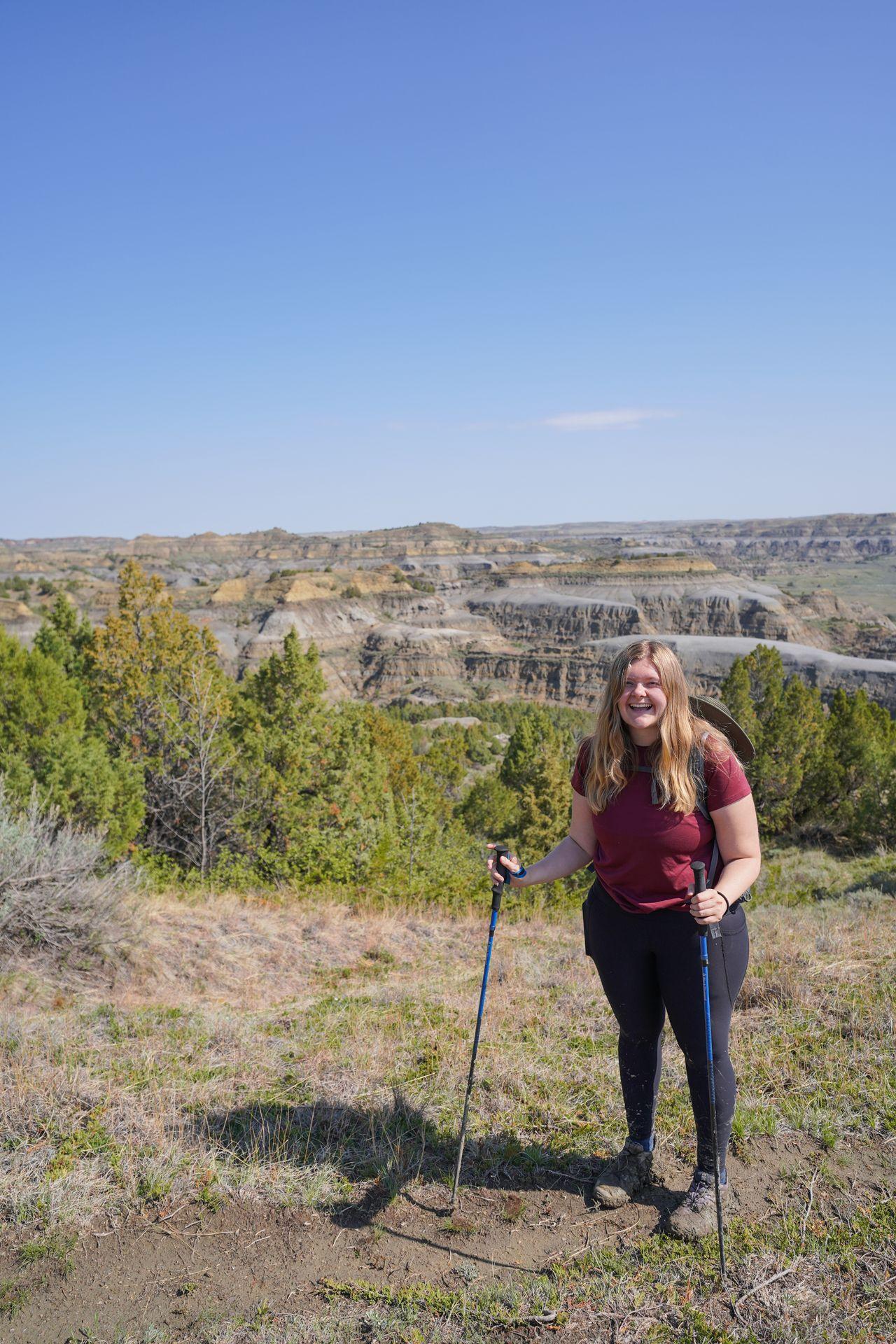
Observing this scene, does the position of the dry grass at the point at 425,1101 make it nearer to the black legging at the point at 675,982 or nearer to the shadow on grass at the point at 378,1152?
the shadow on grass at the point at 378,1152

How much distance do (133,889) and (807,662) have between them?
→ 271ft

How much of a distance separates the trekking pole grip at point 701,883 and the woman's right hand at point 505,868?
0.82 meters

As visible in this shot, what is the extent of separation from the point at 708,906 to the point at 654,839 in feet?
0.95

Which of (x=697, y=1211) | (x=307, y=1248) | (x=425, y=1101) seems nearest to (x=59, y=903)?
(x=425, y=1101)

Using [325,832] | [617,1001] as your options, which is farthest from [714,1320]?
[325,832]

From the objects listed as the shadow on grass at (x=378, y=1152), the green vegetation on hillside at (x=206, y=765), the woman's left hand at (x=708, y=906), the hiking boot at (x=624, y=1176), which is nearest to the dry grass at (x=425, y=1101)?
the shadow on grass at (x=378, y=1152)

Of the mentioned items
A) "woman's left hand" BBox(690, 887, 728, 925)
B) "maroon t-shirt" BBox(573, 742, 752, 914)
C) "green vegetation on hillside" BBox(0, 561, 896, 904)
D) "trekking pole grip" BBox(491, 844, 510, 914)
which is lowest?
"green vegetation on hillside" BBox(0, 561, 896, 904)

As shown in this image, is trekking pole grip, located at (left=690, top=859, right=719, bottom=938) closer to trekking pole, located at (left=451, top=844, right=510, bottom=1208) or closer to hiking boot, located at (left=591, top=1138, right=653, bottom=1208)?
trekking pole, located at (left=451, top=844, right=510, bottom=1208)

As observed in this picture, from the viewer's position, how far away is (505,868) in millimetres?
3598

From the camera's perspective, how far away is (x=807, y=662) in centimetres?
8044

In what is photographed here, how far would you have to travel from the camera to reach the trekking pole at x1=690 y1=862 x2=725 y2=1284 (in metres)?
2.89

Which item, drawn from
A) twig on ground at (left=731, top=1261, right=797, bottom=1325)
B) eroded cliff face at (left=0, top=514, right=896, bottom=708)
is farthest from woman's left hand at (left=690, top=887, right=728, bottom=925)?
eroded cliff face at (left=0, top=514, right=896, bottom=708)

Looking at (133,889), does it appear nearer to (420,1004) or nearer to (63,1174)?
(420,1004)

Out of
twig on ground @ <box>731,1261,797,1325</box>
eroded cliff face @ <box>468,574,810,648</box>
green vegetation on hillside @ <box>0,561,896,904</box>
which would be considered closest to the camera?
twig on ground @ <box>731,1261,797,1325</box>
